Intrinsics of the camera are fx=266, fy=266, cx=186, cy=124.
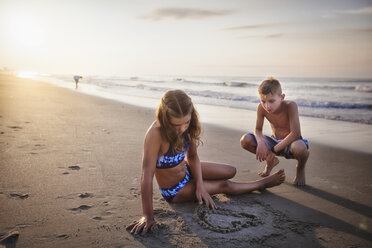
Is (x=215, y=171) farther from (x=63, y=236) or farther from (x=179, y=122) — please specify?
(x=63, y=236)

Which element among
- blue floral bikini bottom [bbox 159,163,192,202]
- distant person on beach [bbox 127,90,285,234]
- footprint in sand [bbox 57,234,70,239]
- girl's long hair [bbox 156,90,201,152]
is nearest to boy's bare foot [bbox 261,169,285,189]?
distant person on beach [bbox 127,90,285,234]

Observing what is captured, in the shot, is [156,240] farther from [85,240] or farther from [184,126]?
[184,126]

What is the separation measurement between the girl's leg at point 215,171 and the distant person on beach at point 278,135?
1.88ft

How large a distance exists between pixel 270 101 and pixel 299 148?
672 mm

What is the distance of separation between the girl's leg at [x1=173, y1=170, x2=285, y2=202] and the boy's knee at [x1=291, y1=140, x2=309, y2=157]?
1.28ft

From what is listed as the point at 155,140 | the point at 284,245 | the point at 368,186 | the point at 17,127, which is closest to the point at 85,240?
the point at 155,140

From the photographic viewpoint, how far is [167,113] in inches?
89.9

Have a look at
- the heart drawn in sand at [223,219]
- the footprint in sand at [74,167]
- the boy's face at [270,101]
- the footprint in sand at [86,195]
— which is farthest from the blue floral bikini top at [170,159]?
the footprint in sand at [74,167]

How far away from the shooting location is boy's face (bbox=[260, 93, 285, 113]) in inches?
130

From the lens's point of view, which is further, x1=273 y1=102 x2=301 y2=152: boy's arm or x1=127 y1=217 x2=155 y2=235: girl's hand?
x1=273 y1=102 x2=301 y2=152: boy's arm

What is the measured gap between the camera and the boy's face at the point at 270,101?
3.31 metres

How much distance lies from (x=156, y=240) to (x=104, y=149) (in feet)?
8.70

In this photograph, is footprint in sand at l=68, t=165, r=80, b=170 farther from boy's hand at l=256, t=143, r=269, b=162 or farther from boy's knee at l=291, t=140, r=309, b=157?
boy's knee at l=291, t=140, r=309, b=157

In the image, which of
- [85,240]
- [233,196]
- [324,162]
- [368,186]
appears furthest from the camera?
[324,162]
